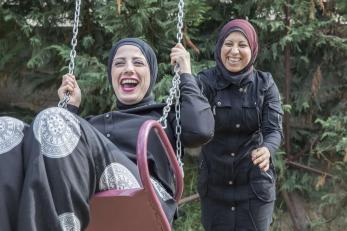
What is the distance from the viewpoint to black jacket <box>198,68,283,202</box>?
10.6 feet

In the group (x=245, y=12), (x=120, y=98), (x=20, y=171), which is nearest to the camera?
(x=20, y=171)

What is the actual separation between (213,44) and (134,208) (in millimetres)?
3201

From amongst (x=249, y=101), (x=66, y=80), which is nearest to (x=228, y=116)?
(x=249, y=101)

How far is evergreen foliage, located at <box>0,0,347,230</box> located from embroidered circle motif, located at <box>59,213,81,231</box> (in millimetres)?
2678

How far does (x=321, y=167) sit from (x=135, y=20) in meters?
2.05

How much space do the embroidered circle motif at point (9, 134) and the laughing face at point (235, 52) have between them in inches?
57.3

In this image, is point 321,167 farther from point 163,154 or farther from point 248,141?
point 163,154

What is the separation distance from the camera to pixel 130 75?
2.86 m

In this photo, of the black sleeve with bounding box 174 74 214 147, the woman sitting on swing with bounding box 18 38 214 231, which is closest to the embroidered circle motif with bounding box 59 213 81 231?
the woman sitting on swing with bounding box 18 38 214 231

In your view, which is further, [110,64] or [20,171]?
[110,64]

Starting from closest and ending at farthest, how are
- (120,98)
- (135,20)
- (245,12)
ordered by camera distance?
(120,98), (135,20), (245,12)

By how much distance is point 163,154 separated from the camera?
2631mm

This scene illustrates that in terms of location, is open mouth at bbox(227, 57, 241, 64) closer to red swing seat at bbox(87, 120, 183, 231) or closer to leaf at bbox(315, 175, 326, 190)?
red swing seat at bbox(87, 120, 183, 231)

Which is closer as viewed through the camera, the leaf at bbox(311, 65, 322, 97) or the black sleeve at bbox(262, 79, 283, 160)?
the black sleeve at bbox(262, 79, 283, 160)
